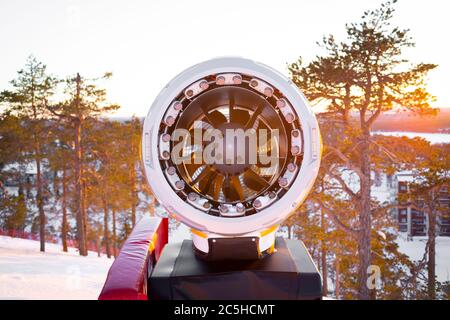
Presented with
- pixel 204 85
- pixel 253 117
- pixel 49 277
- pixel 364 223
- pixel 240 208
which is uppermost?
pixel 204 85

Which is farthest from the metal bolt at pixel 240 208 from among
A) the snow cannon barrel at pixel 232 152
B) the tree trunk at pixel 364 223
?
the tree trunk at pixel 364 223

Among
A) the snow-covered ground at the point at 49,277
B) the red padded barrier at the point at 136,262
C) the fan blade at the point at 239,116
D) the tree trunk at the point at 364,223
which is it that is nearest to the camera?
the red padded barrier at the point at 136,262

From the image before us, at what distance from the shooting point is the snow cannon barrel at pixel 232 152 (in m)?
1.76

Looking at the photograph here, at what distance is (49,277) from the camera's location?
1834cm

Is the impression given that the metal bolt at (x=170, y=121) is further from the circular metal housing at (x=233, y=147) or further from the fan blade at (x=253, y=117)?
the fan blade at (x=253, y=117)

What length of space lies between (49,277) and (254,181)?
18.2 metres

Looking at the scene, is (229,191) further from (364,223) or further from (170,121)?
(364,223)

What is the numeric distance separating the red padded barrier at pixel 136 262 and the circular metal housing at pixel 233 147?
30cm

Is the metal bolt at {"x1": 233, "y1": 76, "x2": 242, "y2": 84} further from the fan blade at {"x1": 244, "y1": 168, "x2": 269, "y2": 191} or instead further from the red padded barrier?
the red padded barrier

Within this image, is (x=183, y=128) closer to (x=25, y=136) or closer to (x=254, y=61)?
(x=254, y=61)

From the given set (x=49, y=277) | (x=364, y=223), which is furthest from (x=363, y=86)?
(x=49, y=277)

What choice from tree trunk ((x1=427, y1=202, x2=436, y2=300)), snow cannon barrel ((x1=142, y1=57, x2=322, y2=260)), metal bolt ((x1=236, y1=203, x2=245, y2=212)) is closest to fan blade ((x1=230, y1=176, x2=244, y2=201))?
snow cannon barrel ((x1=142, y1=57, x2=322, y2=260))
